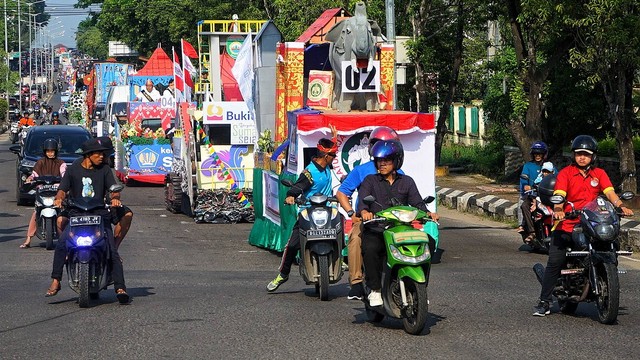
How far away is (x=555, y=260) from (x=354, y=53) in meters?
8.20

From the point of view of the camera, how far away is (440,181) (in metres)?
33.3

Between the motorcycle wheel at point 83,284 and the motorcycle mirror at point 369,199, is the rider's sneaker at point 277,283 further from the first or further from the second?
the motorcycle mirror at point 369,199

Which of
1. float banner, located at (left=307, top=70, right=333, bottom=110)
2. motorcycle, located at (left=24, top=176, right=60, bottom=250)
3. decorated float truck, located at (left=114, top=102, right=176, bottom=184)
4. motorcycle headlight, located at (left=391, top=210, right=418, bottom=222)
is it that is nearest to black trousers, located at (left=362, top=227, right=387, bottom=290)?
motorcycle headlight, located at (left=391, top=210, right=418, bottom=222)

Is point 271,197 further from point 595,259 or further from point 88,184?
point 595,259

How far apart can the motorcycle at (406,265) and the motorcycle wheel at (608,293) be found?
163cm

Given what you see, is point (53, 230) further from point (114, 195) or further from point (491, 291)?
point (491, 291)

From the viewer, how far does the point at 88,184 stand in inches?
479

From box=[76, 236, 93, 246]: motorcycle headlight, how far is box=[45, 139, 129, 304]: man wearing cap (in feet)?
1.12

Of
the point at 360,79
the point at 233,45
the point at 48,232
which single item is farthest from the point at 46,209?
the point at 233,45

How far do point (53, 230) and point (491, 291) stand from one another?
26.2 ft

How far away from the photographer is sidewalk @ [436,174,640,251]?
1827 centimetres

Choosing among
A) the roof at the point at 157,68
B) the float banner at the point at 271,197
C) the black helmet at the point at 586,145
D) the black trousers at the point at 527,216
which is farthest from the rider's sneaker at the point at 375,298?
the roof at the point at 157,68

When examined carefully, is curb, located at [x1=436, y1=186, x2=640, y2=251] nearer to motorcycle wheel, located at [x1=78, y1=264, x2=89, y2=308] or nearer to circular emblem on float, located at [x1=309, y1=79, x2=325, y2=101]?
circular emblem on float, located at [x1=309, y1=79, x2=325, y2=101]

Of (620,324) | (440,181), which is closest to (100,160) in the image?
(620,324)
